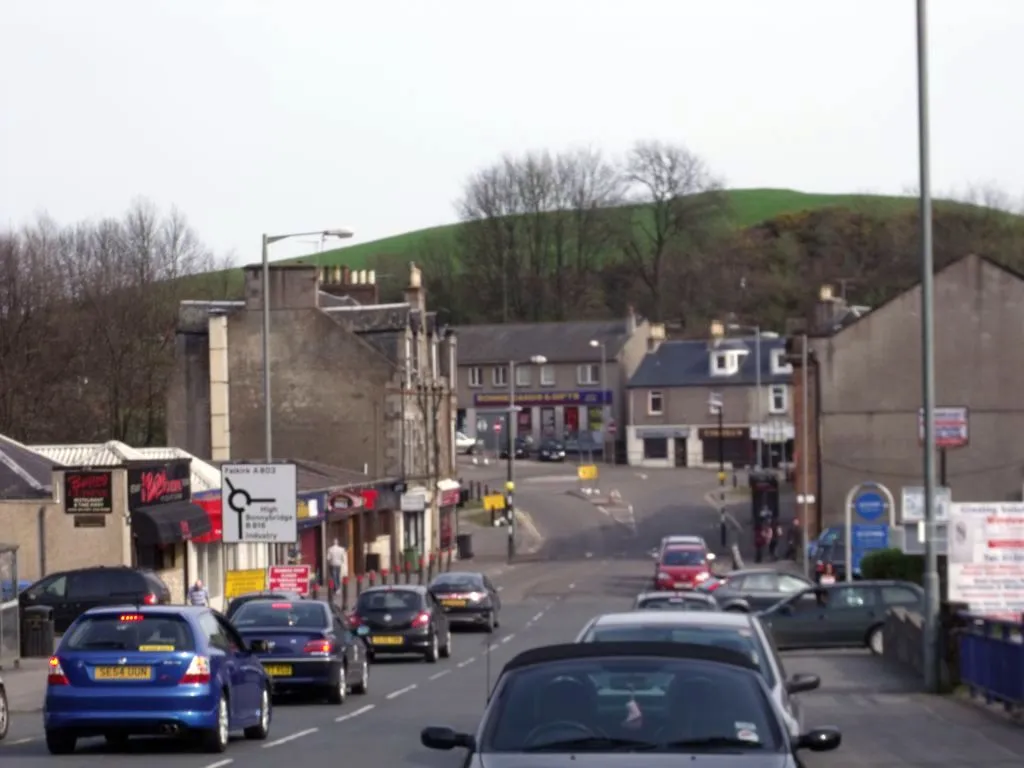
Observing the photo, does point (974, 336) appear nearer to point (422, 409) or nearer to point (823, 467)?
point (823, 467)

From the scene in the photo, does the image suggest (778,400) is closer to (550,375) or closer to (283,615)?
(550,375)

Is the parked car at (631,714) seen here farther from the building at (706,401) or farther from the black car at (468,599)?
the building at (706,401)

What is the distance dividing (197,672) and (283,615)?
7.36 metres

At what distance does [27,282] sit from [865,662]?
148 feet

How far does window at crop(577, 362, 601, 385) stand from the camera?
114 metres

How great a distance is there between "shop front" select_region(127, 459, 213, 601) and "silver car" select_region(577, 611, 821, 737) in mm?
28825

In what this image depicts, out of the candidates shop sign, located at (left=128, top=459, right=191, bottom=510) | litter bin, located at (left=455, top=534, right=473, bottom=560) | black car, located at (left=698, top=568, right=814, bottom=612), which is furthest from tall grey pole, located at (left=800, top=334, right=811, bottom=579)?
shop sign, located at (left=128, top=459, right=191, bottom=510)

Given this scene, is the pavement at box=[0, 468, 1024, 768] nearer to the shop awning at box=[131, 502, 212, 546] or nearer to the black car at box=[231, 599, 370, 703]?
the black car at box=[231, 599, 370, 703]

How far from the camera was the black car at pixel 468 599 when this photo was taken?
4262 centimetres

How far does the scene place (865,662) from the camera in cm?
3164

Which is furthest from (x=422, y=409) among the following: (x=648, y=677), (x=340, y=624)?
(x=648, y=677)

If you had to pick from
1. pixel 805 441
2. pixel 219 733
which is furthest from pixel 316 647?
pixel 805 441

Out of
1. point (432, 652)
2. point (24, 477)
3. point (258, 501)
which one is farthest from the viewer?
point (24, 477)

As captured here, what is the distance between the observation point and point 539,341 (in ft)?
378
